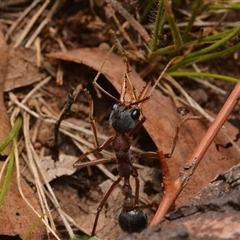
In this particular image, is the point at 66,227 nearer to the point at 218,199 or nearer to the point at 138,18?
the point at 218,199

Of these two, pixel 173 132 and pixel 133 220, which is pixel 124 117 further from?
pixel 133 220

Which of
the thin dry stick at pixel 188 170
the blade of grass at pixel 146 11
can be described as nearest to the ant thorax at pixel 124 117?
the thin dry stick at pixel 188 170

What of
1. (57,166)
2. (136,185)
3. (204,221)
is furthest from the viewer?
(57,166)

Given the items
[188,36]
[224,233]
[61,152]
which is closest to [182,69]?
[188,36]

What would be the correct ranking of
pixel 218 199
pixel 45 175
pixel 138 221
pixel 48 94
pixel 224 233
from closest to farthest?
pixel 224 233 < pixel 218 199 < pixel 138 221 < pixel 45 175 < pixel 48 94

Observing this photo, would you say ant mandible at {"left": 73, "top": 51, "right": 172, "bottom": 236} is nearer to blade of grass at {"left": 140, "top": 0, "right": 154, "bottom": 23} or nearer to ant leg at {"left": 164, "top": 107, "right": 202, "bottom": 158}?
ant leg at {"left": 164, "top": 107, "right": 202, "bottom": 158}

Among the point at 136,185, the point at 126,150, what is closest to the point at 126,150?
the point at 126,150

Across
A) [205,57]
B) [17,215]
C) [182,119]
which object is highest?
[205,57]
